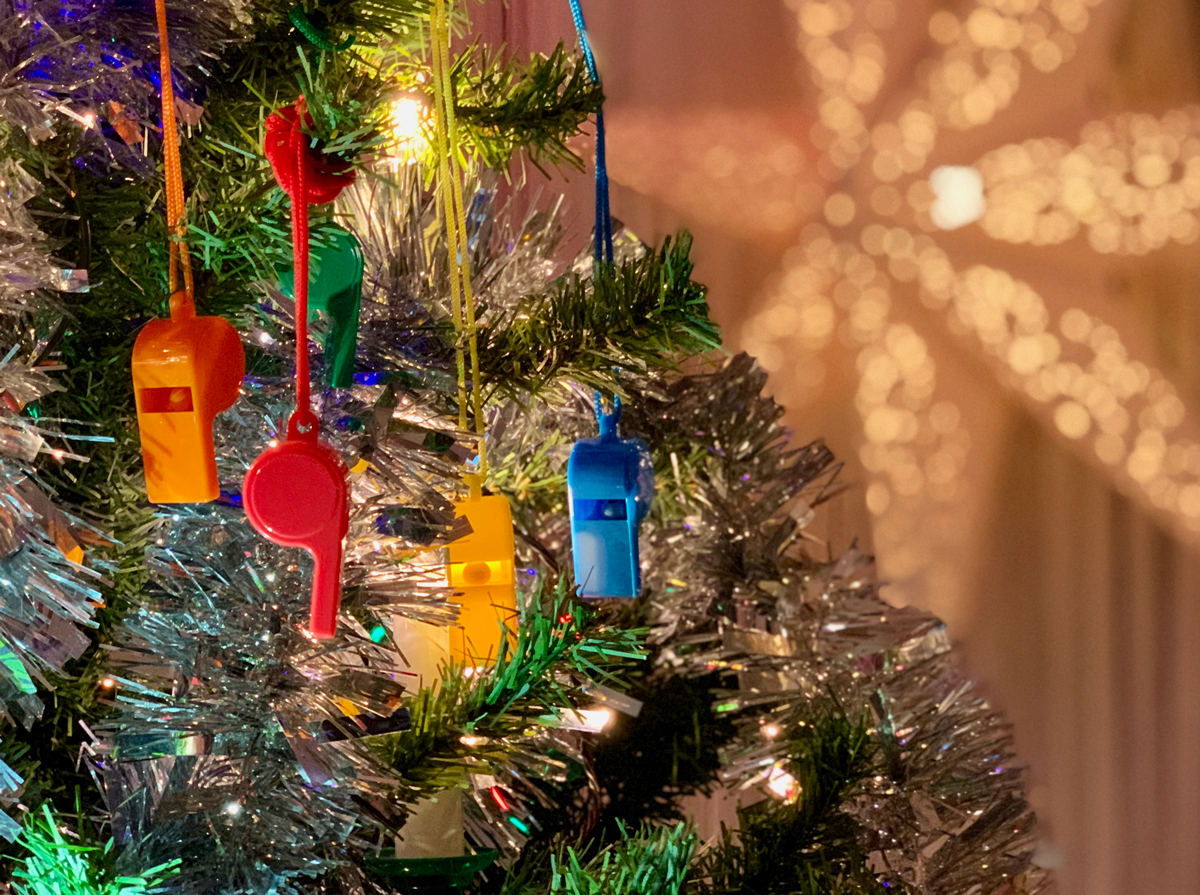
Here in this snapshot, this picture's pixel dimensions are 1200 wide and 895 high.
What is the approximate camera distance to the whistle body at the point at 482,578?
0.47m

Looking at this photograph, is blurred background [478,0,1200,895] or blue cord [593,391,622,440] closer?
blue cord [593,391,622,440]

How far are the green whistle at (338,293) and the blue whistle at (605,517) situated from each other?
13cm

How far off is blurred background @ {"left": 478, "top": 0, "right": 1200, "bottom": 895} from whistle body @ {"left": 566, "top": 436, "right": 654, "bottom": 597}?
0.70 m

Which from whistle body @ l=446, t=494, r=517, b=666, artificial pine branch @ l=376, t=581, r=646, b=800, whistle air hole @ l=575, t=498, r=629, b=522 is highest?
A: whistle air hole @ l=575, t=498, r=629, b=522

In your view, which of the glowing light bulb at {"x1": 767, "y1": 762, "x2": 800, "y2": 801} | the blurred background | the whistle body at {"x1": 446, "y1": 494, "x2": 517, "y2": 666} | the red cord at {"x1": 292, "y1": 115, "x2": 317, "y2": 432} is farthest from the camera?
the blurred background

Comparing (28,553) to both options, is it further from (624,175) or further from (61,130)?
(624,175)

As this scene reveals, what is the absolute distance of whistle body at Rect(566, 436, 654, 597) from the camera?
52 cm

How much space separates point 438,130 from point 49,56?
15 centimetres

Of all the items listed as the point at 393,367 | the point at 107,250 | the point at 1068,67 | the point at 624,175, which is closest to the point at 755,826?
the point at 393,367

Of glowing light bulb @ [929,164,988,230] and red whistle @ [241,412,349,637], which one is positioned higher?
glowing light bulb @ [929,164,988,230]

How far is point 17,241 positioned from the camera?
38cm

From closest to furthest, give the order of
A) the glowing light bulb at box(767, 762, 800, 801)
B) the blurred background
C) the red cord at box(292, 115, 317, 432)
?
the red cord at box(292, 115, 317, 432) → the glowing light bulb at box(767, 762, 800, 801) → the blurred background

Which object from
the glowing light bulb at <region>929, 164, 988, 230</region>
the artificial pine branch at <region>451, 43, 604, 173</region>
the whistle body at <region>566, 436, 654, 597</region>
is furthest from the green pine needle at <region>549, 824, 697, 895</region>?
the glowing light bulb at <region>929, 164, 988, 230</region>

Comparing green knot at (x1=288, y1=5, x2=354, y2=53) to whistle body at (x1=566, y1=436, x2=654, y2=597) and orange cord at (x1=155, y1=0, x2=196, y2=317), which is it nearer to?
orange cord at (x1=155, y1=0, x2=196, y2=317)
